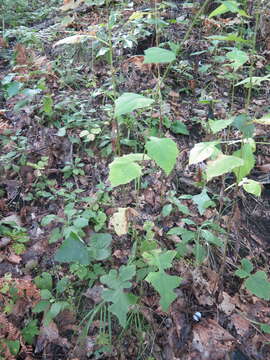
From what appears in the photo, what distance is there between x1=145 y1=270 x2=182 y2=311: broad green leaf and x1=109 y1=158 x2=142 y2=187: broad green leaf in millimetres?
626

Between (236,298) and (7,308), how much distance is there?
1.48m

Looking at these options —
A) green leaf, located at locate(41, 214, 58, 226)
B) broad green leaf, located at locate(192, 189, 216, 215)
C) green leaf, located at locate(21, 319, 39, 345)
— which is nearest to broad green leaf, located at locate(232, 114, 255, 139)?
broad green leaf, located at locate(192, 189, 216, 215)

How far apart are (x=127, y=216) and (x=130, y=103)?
83 centimetres

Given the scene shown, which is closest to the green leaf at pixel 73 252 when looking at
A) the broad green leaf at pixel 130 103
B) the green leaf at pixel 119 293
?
the green leaf at pixel 119 293

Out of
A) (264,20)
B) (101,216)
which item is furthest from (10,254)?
(264,20)

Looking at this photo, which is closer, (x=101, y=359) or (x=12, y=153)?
(x=101, y=359)

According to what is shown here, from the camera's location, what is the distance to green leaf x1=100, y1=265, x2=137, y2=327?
1.73 metres

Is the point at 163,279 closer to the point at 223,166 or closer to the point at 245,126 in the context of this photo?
the point at 223,166

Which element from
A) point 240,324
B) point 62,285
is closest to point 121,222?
point 62,285

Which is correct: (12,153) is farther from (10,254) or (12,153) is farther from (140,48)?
(140,48)

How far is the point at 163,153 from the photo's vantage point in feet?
4.66

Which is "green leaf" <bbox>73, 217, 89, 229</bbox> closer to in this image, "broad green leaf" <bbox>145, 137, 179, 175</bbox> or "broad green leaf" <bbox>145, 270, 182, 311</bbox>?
"broad green leaf" <bbox>145, 270, 182, 311</bbox>

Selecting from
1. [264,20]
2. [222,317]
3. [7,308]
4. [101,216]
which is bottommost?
[222,317]

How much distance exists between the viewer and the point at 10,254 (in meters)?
2.25
